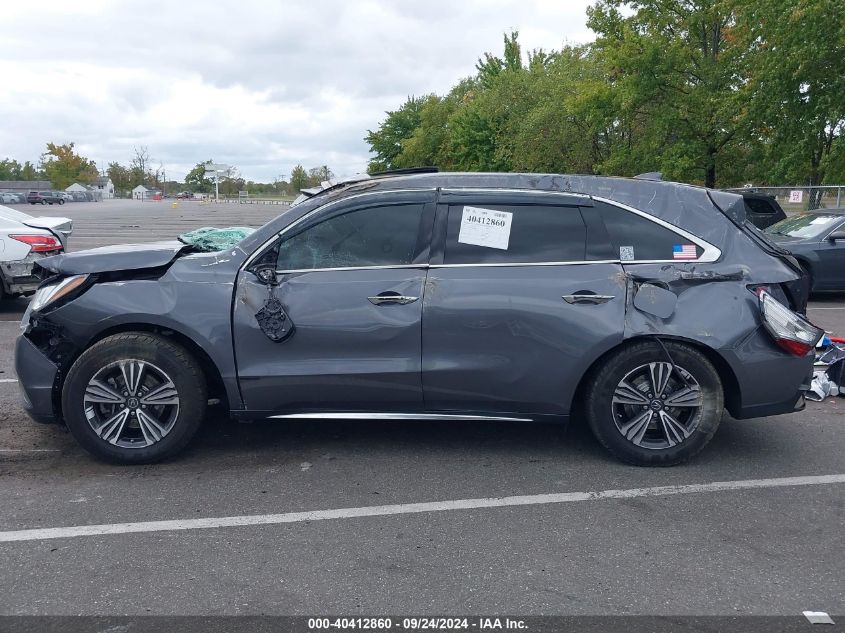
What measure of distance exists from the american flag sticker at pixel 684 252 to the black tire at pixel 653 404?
54 centimetres

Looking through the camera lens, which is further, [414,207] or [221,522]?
[414,207]

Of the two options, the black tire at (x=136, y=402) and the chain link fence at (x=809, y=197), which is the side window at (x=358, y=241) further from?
the chain link fence at (x=809, y=197)

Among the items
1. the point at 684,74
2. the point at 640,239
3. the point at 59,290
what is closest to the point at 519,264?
the point at 640,239

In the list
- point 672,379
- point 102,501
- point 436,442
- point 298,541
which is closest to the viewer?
point 298,541

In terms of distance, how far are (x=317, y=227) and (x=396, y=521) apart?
5.99 feet

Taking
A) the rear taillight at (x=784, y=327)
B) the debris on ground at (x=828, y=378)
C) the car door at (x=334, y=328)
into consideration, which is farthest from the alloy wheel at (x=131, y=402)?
the debris on ground at (x=828, y=378)

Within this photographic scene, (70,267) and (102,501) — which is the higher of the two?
(70,267)

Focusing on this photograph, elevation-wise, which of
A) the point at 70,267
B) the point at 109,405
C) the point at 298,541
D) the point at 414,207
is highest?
the point at 414,207

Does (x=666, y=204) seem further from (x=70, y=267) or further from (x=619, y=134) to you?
(x=619, y=134)

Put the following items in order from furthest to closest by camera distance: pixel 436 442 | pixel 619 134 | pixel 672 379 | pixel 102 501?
pixel 619 134, pixel 436 442, pixel 672 379, pixel 102 501

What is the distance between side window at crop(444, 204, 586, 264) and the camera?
4566 mm

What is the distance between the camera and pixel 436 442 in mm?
5035

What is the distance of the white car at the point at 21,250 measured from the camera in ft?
31.8

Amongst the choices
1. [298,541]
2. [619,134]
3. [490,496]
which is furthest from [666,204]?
[619,134]
